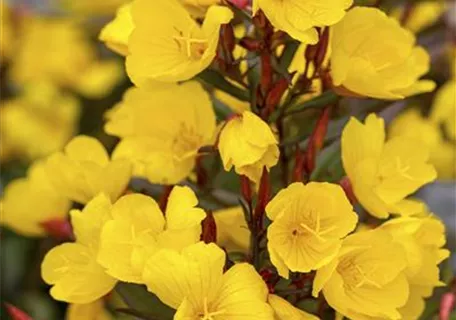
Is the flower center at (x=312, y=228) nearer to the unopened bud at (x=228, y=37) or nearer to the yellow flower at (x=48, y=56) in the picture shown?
the unopened bud at (x=228, y=37)

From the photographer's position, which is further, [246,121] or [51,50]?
[51,50]

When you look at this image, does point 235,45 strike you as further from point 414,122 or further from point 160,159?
point 414,122

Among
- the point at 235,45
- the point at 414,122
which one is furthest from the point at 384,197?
the point at 414,122

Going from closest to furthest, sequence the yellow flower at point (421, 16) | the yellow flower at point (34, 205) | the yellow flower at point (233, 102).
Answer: the yellow flower at point (233, 102) → the yellow flower at point (34, 205) → the yellow flower at point (421, 16)

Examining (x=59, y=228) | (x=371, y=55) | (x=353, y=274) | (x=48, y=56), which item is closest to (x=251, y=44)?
(x=371, y=55)

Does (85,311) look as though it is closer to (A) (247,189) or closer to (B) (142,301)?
(B) (142,301)

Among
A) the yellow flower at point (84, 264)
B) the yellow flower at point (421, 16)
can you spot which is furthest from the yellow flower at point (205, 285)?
the yellow flower at point (421, 16)
